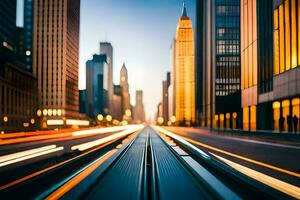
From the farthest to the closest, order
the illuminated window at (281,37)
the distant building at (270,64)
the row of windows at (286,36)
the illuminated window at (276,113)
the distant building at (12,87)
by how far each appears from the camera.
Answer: the distant building at (12,87) < the illuminated window at (276,113) < the illuminated window at (281,37) < the distant building at (270,64) < the row of windows at (286,36)

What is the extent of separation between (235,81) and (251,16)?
174ft

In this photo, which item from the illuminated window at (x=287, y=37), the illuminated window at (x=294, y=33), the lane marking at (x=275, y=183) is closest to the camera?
the lane marking at (x=275, y=183)

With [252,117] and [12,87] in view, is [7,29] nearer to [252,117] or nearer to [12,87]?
[12,87]

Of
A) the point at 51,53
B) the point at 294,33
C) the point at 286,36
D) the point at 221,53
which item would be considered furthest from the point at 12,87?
the point at 294,33

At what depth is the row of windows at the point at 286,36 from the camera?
1873 inches

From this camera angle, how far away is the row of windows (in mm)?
47562

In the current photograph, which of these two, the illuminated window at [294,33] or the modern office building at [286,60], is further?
the illuminated window at [294,33]

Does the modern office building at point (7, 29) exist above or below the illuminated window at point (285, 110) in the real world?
above

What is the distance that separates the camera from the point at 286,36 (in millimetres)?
50625

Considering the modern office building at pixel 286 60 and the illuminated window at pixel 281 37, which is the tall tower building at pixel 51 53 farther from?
the illuminated window at pixel 281 37

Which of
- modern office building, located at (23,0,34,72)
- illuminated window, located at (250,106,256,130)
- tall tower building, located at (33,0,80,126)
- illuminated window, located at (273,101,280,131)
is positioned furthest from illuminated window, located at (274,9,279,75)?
modern office building, located at (23,0,34,72)

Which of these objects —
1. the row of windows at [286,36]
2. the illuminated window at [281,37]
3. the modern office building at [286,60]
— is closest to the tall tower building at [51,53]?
the modern office building at [286,60]

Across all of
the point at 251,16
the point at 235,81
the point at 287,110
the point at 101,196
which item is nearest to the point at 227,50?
the point at 235,81

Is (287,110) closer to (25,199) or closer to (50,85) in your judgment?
(25,199)
